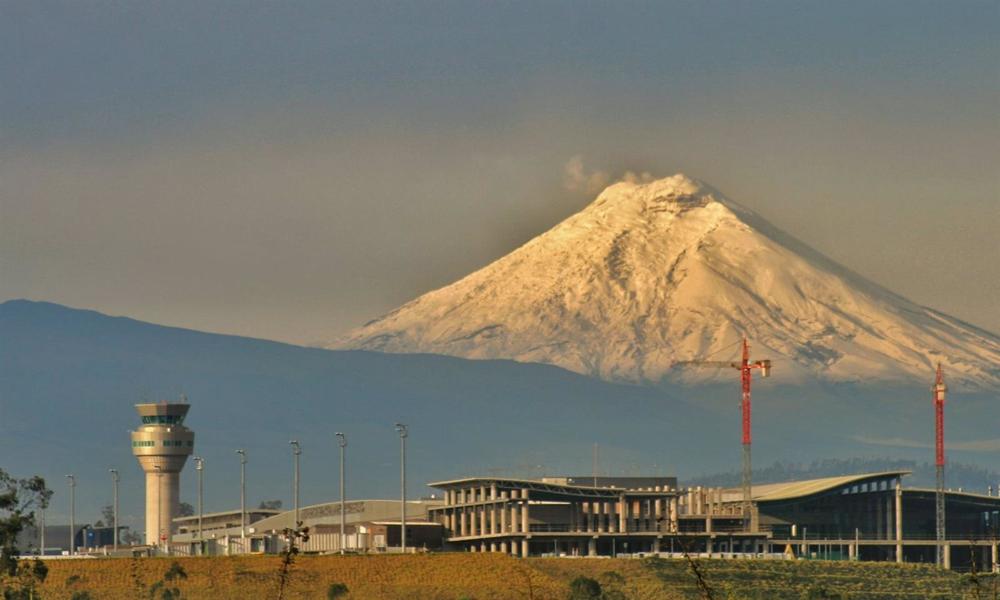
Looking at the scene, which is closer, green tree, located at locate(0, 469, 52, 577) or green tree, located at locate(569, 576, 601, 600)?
green tree, located at locate(0, 469, 52, 577)

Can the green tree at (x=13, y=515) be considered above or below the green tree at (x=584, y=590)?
above

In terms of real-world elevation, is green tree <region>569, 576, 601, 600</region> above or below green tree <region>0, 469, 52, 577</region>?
below

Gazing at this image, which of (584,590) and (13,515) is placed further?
(584,590)

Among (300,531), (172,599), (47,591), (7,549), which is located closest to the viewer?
(300,531)

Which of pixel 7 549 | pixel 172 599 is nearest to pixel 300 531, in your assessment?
pixel 7 549

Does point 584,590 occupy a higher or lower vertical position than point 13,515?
lower

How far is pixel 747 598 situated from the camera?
7579 inches

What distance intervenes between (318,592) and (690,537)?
5202 inches

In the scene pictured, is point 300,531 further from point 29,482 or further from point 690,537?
point 29,482

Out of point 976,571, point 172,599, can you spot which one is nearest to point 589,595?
point 172,599

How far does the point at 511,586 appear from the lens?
656ft

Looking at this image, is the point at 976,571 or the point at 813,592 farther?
the point at 813,592

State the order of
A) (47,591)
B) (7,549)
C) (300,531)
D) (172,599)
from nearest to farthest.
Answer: (300,531) → (7,549) → (172,599) → (47,591)

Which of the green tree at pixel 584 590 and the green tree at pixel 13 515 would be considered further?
the green tree at pixel 584 590
